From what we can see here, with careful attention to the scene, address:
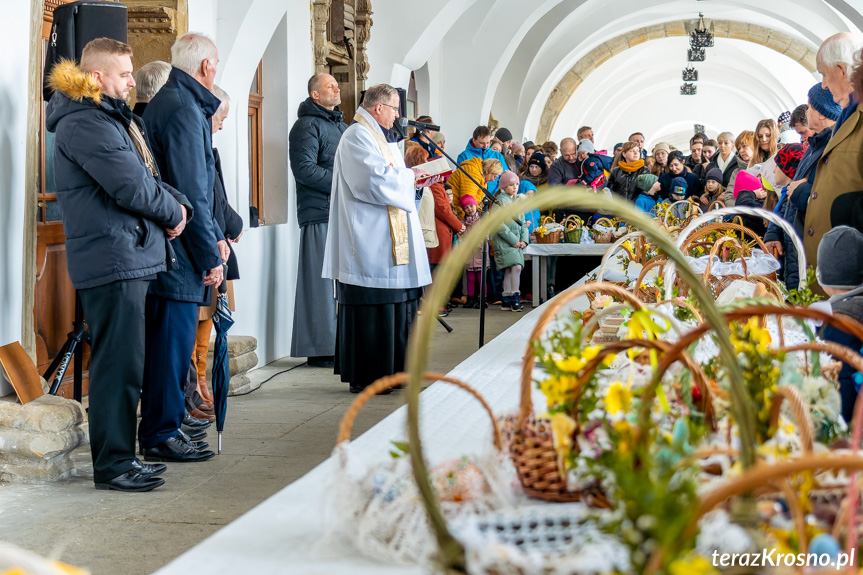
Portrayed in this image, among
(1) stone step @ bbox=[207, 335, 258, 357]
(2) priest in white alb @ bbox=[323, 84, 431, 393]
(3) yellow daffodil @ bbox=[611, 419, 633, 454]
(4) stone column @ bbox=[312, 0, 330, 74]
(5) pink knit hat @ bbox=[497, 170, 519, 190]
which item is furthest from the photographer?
(5) pink knit hat @ bbox=[497, 170, 519, 190]

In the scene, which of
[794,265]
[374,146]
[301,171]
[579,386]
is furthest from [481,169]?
[579,386]

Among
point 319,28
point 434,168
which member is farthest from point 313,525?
point 319,28

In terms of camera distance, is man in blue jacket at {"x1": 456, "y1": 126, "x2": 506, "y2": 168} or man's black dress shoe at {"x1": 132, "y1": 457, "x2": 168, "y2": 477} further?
man in blue jacket at {"x1": 456, "y1": 126, "x2": 506, "y2": 168}

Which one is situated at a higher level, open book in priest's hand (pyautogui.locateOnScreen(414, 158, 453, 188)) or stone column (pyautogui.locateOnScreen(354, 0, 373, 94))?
stone column (pyautogui.locateOnScreen(354, 0, 373, 94))

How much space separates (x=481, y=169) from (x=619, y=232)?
1.59 meters

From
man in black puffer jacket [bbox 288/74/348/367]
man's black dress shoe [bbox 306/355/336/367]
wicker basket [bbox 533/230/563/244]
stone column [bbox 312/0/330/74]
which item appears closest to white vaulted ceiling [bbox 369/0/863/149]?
stone column [bbox 312/0/330/74]

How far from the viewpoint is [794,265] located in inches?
166

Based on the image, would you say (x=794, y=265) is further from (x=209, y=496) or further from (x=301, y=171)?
(x=301, y=171)

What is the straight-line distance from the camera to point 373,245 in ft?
17.0

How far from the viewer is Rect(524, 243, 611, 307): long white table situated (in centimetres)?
845

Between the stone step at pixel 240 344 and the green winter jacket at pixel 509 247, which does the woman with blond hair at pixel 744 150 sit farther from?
the stone step at pixel 240 344

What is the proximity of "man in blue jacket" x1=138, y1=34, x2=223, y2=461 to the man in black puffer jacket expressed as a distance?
212 cm

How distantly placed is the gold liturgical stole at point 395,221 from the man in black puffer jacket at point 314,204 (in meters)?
0.96

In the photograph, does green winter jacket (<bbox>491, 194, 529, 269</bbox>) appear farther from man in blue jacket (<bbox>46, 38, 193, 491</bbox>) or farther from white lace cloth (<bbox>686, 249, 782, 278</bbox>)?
man in blue jacket (<bbox>46, 38, 193, 491</bbox>)
